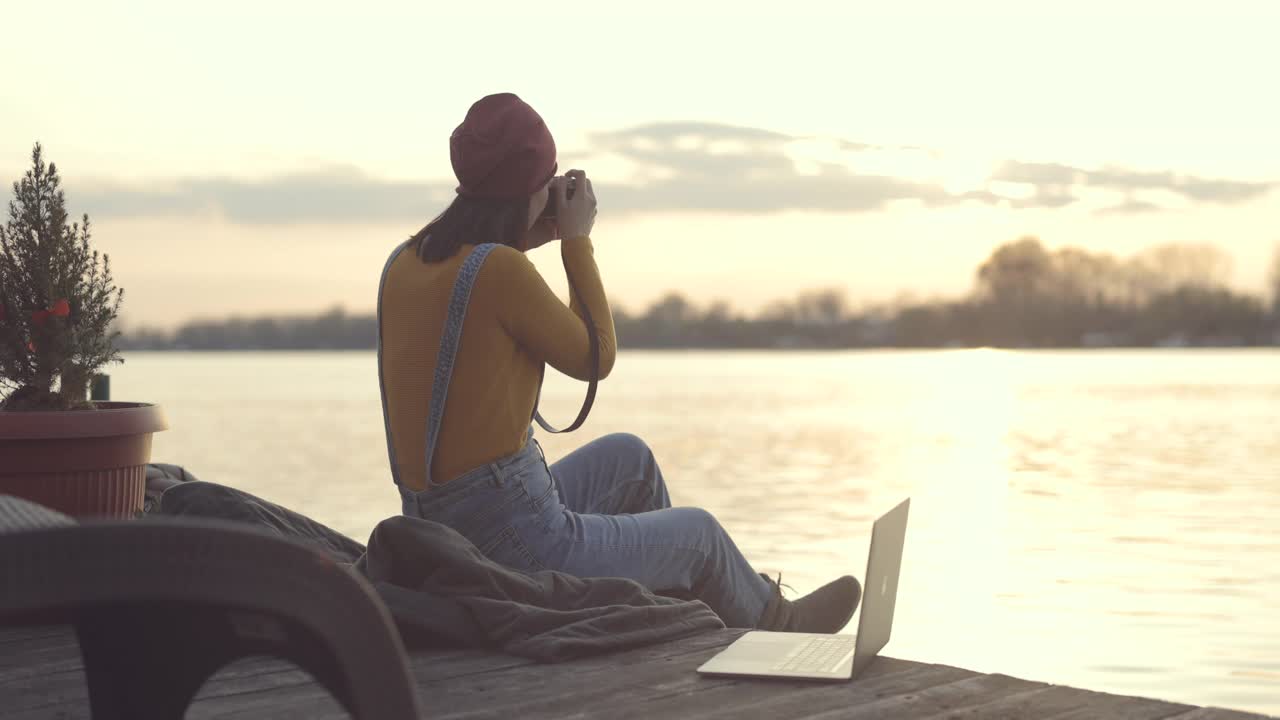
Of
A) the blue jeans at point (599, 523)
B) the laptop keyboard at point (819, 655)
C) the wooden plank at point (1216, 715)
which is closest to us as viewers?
the wooden plank at point (1216, 715)

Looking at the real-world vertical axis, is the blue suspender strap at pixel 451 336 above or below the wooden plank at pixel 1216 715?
above

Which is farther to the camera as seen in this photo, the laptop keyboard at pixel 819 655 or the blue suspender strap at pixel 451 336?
the blue suspender strap at pixel 451 336

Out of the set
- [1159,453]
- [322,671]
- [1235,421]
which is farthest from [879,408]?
[322,671]

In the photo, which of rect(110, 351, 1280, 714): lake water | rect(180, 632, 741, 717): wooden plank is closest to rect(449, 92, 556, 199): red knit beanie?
rect(180, 632, 741, 717): wooden plank

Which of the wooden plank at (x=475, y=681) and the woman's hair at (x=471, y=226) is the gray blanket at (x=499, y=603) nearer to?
the wooden plank at (x=475, y=681)

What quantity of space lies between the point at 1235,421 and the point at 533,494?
26.3 m

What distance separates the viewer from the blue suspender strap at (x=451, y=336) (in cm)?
301

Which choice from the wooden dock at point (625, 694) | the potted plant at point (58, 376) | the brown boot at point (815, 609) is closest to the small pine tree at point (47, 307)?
the potted plant at point (58, 376)

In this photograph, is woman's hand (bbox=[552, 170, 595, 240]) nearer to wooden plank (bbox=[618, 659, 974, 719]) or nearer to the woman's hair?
the woman's hair

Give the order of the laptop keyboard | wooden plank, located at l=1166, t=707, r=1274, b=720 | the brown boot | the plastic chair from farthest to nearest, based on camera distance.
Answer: the brown boot < the laptop keyboard < wooden plank, located at l=1166, t=707, r=1274, b=720 < the plastic chair

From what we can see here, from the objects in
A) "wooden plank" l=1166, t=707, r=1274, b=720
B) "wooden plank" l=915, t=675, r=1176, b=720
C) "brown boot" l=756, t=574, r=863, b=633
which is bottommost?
"brown boot" l=756, t=574, r=863, b=633

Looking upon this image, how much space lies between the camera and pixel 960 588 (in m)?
8.38

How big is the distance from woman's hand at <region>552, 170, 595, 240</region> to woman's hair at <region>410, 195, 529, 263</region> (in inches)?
4.6

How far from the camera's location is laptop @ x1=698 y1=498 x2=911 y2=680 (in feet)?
8.46
